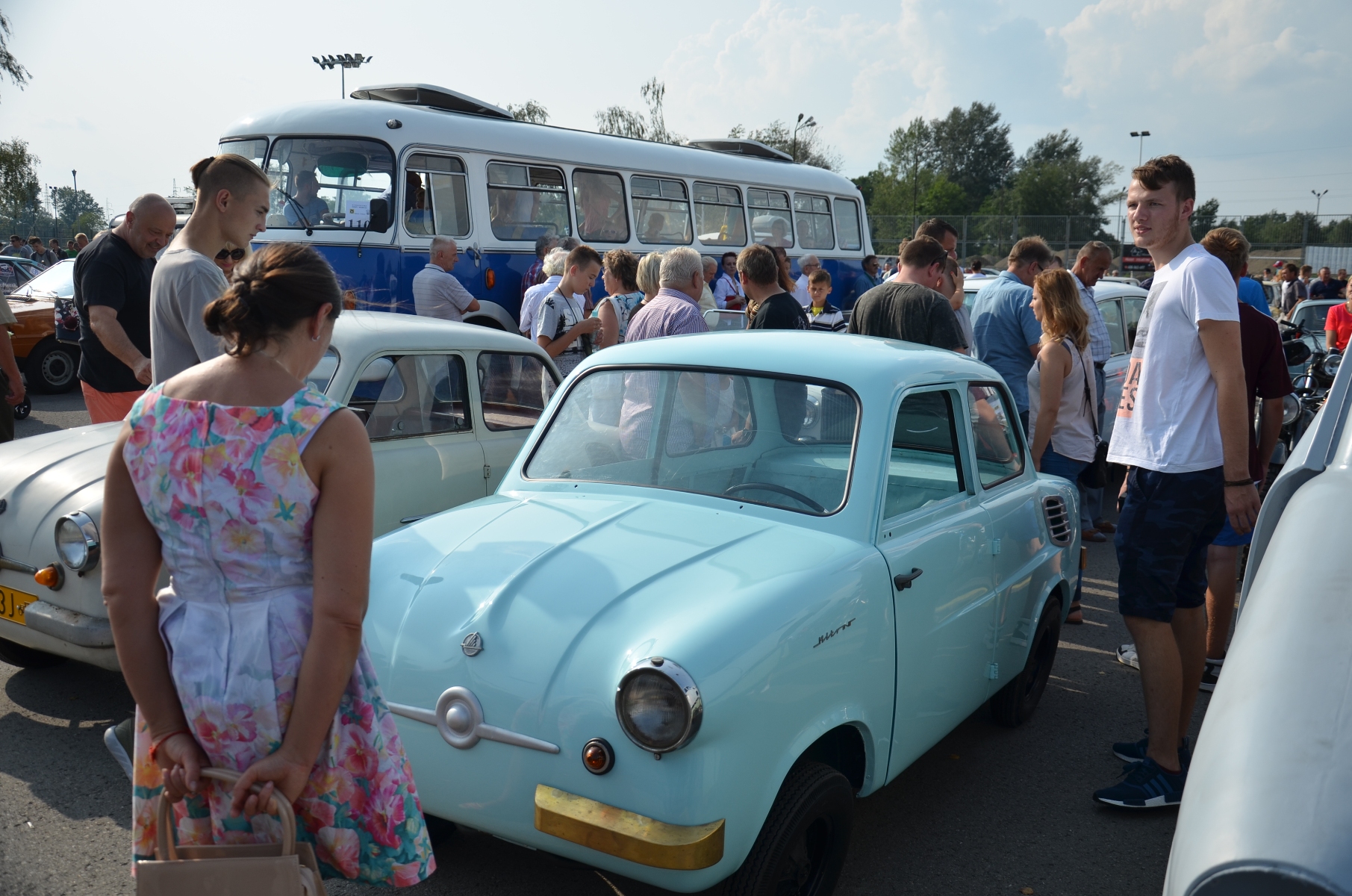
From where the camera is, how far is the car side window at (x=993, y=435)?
394cm

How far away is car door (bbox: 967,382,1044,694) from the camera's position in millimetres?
3795

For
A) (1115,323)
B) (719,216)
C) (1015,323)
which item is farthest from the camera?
(719,216)

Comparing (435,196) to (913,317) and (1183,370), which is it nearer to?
(913,317)

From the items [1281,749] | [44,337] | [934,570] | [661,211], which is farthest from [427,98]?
[1281,749]

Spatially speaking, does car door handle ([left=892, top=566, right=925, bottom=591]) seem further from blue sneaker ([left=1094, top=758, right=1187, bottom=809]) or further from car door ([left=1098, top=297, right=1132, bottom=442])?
car door ([left=1098, top=297, right=1132, bottom=442])

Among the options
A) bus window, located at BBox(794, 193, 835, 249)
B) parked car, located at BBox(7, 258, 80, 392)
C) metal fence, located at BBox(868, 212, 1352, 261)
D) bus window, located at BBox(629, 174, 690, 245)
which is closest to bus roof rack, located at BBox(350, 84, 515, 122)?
bus window, located at BBox(629, 174, 690, 245)

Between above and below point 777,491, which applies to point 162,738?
below

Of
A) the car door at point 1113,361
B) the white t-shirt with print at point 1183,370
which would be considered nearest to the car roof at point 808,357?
the white t-shirt with print at point 1183,370

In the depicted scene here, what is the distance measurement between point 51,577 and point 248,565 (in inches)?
99.9

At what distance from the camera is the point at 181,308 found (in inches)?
153

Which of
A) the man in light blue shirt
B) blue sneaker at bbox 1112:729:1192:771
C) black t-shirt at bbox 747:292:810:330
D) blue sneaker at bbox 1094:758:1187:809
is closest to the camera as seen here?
blue sneaker at bbox 1094:758:1187:809

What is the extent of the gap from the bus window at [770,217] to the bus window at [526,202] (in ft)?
13.5

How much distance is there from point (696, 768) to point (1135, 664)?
3.61m

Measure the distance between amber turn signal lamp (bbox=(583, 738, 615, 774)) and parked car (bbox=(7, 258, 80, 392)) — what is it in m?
11.8
